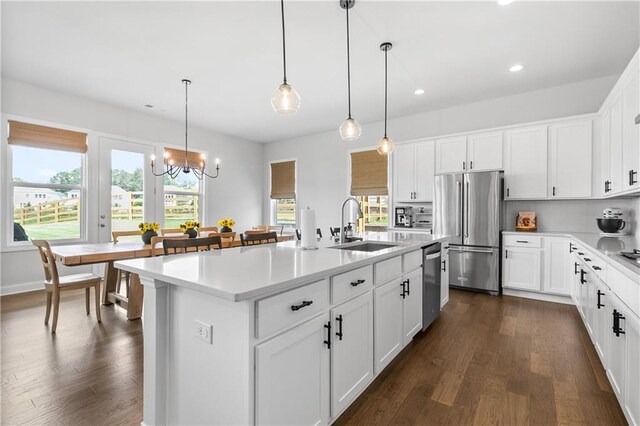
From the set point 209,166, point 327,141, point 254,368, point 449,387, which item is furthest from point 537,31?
point 209,166

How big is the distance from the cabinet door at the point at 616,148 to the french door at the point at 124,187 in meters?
6.49

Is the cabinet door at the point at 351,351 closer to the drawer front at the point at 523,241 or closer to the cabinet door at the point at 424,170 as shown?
the drawer front at the point at 523,241

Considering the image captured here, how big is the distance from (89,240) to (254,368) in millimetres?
4932

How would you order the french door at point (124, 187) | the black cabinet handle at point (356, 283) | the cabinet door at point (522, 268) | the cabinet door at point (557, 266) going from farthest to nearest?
the french door at point (124, 187)
the cabinet door at point (522, 268)
the cabinet door at point (557, 266)
the black cabinet handle at point (356, 283)

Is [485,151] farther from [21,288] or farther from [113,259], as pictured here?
[21,288]

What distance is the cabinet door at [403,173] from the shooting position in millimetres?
5184

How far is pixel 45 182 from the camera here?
14.5ft

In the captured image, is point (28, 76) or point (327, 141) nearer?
point (28, 76)

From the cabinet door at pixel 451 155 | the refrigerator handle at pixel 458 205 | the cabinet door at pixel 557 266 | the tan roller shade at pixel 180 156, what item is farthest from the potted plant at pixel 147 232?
the cabinet door at pixel 557 266

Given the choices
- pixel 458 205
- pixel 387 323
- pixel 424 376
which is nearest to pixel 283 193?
pixel 458 205

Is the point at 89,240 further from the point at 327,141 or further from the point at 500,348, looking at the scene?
the point at 500,348

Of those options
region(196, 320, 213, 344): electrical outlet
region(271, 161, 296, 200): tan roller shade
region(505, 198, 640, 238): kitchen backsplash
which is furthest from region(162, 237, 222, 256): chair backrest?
region(271, 161, 296, 200): tan roller shade

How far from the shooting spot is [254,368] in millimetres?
1170

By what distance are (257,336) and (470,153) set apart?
4.47 metres
